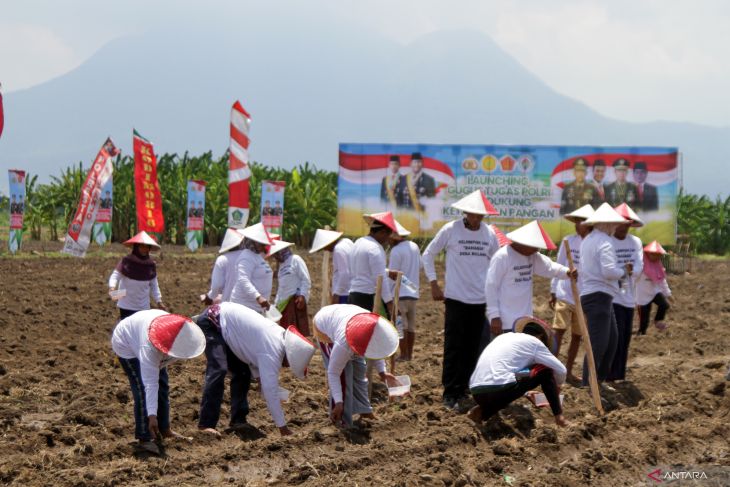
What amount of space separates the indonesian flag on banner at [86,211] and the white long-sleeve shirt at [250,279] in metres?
10.2

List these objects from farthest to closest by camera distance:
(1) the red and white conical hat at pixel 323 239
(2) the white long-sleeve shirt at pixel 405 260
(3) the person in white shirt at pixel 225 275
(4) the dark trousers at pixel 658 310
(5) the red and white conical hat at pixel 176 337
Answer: (4) the dark trousers at pixel 658 310 → (2) the white long-sleeve shirt at pixel 405 260 → (1) the red and white conical hat at pixel 323 239 → (3) the person in white shirt at pixel 225 275 → (5) the red and white conical hat at pixel 176 337

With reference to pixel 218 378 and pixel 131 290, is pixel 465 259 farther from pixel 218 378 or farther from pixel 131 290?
pixel 131 290

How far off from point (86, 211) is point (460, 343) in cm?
1201

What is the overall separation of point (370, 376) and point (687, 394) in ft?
9.13

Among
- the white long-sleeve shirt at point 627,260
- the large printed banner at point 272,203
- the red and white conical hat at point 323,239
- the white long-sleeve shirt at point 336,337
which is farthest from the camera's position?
the large printed banner at point 272,203

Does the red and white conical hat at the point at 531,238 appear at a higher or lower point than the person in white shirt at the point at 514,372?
higher

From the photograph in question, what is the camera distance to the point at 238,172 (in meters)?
16.6

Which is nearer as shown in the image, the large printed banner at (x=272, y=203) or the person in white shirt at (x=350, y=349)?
the person in white shirt at (x=350, y=349)

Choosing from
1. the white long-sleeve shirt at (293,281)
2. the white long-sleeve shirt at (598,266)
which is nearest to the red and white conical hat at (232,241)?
the white long-sleeve shirt at (293,281)

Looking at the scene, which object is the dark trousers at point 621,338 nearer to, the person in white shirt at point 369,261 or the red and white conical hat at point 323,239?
the person in white shirt at point 369,261

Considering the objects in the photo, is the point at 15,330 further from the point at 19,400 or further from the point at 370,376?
the point at 370,376

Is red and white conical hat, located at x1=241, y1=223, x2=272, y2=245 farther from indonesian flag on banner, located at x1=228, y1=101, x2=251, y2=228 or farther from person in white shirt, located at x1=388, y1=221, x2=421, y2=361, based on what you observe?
indonesian flag on banner, located at x1=228, y1=101, x2=251, y2=228

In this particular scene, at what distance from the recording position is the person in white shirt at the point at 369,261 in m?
8.84

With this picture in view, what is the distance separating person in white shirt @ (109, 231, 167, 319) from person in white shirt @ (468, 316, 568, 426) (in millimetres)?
3522
